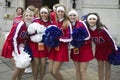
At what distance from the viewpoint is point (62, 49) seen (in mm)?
6895

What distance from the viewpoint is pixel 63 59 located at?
6.90 metres

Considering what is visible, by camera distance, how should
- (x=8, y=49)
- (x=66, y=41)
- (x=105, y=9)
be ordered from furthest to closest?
(x=105, y=9)
(x=8, y=49)
(x=66, y=41)

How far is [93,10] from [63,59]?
773 cm

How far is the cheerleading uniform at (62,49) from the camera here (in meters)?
6.78

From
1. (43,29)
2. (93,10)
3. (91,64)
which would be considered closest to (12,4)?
(93,10)

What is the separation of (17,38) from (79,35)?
1.27 meters

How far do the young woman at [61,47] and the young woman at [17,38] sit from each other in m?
0.62

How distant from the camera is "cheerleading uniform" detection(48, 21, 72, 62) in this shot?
678cm

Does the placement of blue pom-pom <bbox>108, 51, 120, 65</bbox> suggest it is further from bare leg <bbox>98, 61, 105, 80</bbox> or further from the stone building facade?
the stone building facade

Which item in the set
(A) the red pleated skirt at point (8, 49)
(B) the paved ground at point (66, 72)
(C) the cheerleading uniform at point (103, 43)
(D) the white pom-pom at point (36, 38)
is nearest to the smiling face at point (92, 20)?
(C) the cheerleading uniform at point (103, 43)

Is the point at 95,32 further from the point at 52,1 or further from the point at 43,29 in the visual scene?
the point at 52,1

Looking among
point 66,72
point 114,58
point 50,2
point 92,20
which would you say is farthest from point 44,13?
point 50,2

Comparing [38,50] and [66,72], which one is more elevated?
[38,50]

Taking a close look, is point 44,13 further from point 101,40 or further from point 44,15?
point 101,40
